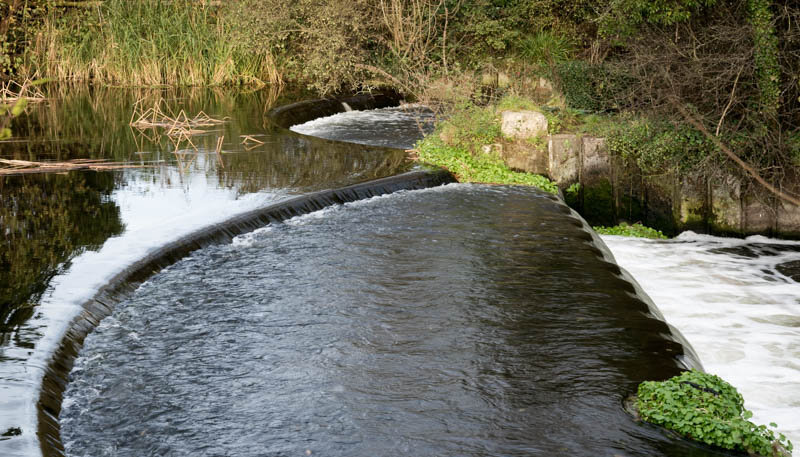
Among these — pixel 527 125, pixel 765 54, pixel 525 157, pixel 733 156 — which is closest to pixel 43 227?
pixel 525 157

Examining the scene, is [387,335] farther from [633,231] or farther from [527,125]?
[527,125]

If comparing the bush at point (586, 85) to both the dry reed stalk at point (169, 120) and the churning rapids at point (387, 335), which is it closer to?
the churning rapids at point (387, 335)

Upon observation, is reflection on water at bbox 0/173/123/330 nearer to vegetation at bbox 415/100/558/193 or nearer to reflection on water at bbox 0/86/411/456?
reflection on water at bbox 0/86/411/456

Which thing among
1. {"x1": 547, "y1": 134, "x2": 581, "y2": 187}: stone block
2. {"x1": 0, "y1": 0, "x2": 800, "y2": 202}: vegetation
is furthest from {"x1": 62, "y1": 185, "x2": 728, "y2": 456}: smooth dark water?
{"x1": 547, "y1": 134, "x2": 581, "y2": 187}: stone block

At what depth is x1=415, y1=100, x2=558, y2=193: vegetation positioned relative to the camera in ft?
38.7

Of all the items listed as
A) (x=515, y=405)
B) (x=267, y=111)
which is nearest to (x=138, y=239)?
(x=515, y=405)

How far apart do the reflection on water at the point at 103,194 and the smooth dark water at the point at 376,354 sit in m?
0.36

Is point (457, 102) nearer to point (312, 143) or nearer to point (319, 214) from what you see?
point (312, 143)

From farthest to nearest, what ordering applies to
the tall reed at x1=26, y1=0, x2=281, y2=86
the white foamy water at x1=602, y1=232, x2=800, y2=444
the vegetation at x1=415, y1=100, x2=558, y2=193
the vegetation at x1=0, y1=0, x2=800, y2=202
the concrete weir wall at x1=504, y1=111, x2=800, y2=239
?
the tall reed at x1=26, y1=0, x2=281, y2=86, the vegetation at x1=415, y1=100, x2=558, y2=193, the concrete weir wall at x1=504, y1=111, x2=800, y2=239, the vegetation at x1=0, y1=0, x2=800, y2=202, the white foamy water at x1=602, y1=232, x2=800, y2=444

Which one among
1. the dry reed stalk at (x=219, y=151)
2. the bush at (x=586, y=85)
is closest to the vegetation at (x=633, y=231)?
the bush at (x=586, y=85)

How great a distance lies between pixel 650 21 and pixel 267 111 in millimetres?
7723

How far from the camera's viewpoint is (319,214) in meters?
9.74

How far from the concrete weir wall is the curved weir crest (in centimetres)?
125

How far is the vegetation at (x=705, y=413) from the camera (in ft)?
16.1
